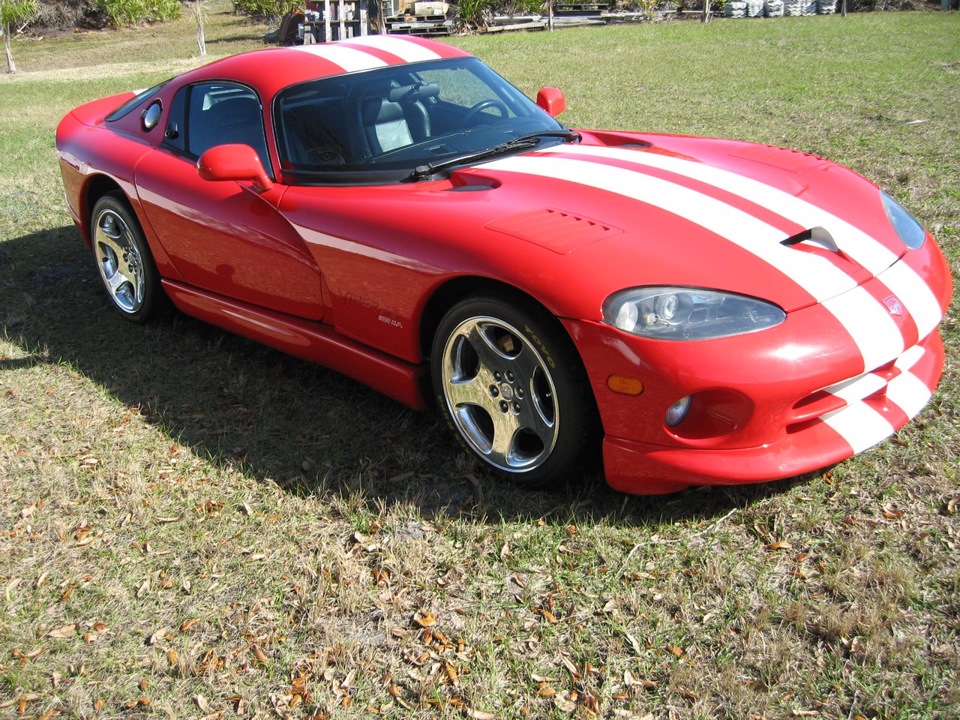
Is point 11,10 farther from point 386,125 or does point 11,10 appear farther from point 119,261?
point 386,125

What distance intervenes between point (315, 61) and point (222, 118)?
0.51 meters

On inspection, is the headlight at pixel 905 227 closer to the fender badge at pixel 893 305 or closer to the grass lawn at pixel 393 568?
the fender badge at pixel 893 305

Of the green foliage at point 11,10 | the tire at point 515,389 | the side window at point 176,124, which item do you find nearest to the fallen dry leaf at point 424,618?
the tire at point 515,389

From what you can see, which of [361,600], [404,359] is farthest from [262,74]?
[361,600]

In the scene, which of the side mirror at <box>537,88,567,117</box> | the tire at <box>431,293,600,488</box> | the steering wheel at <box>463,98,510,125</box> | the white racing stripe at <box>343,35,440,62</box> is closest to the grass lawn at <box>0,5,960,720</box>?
the tire at <box>431,293,600,488</box>

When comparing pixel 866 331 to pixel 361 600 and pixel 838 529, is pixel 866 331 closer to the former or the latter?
pixel 838 529

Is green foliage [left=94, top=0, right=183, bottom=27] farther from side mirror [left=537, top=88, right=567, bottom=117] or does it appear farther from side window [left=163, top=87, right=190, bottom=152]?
side mirror [left=537, top=88, right=567, bottom=117]

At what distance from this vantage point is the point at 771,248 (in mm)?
2801

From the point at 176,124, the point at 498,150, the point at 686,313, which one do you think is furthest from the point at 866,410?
the point at 176,124

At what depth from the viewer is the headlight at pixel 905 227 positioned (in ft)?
10.3

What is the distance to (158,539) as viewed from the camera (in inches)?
119

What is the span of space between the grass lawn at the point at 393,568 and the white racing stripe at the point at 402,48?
5.02ft

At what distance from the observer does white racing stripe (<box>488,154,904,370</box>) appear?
2.63 metres

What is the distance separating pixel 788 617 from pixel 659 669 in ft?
1.32
